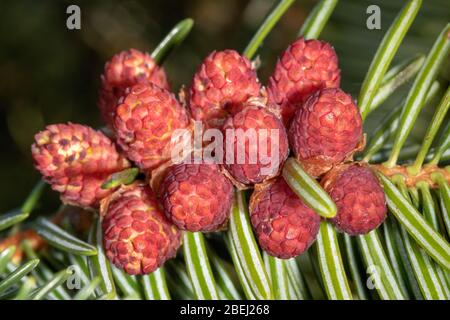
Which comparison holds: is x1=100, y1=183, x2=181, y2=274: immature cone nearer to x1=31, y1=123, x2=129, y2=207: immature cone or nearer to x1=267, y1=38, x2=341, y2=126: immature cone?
x1=31, y1=123, x2=129, y2=207: immature cone

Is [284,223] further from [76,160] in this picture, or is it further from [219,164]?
[76,160]

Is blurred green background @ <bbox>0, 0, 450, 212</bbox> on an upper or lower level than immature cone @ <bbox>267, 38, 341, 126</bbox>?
lower

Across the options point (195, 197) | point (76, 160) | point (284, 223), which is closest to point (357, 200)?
point (284, 223)

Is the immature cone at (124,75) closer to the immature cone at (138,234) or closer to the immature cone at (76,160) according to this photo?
the immature cone at (76,160)

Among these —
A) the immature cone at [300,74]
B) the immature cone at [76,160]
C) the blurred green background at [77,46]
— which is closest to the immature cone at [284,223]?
the immature cone at [300,74]

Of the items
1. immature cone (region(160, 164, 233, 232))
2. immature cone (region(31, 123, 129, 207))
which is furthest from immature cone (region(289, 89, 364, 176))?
immature cone (region(31, 123, 129, 207))

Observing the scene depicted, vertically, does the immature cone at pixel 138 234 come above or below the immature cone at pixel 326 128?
below
